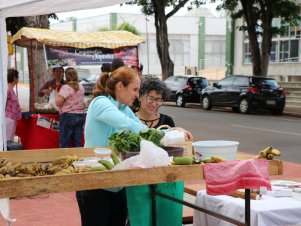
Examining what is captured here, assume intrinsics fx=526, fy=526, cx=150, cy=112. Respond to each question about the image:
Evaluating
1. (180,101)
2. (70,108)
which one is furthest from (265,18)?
(70,108)

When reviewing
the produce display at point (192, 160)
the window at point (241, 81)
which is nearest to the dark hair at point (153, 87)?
the produce display at point (192, 160)

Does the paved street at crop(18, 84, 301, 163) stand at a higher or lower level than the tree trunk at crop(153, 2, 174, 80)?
lower

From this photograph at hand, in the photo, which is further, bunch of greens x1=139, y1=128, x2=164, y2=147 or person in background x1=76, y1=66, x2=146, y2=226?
person in background x1=76, y1=66, x2=146, y2=226

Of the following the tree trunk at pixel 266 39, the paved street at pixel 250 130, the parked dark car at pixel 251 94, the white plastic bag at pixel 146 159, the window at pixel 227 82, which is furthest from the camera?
the tree trunk at pixel 266 39

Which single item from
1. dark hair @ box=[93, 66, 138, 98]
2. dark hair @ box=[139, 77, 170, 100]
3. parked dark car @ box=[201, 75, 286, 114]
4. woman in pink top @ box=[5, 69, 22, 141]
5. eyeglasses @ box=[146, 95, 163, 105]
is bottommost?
parked dark car @ box=[201, 75, 286, 114]

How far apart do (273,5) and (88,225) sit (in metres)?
21.4

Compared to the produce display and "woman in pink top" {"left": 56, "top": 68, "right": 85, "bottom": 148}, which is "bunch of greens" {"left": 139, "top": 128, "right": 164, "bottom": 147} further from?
"woman in pink top" {"left": 56, "top": 68, "right": 85, "bottom": 148}

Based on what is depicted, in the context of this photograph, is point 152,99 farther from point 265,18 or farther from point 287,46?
point 287,46

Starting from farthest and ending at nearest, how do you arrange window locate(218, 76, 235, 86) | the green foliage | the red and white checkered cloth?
window locate(218, 76, 235, 86)
the green foliage
the red and white checkered cloth

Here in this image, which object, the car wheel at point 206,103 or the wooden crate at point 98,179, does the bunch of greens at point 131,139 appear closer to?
the wooden crate at point 98,179

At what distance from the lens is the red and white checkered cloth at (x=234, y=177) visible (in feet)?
10.6

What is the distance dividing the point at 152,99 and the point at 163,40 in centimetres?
2381

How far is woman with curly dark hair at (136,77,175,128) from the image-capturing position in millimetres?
4656

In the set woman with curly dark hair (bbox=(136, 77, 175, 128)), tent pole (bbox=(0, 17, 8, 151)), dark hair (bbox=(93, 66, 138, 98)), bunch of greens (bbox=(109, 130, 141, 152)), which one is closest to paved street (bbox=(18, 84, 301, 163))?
woman with curly dark hair (bbox=(136, 77, 175, 128))
